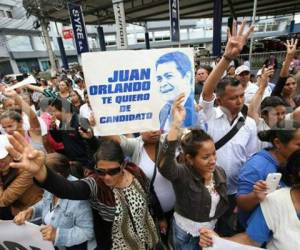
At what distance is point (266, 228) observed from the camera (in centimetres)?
148

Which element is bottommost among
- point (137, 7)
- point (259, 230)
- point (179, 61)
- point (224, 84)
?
point (259, 230)

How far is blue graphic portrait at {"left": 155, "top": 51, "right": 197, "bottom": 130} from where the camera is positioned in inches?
72.7

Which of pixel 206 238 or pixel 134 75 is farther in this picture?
pixel 134 75

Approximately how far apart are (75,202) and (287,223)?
50.6 inches

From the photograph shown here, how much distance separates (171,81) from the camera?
185cm

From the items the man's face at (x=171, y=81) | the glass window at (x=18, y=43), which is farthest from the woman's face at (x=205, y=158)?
the glass window at (x=18, y=43)

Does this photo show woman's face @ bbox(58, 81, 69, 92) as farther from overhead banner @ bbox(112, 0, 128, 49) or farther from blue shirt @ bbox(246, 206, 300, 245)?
blue shirt @ bbox(246, 206, 300, 245)

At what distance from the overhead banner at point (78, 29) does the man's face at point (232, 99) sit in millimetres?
8603

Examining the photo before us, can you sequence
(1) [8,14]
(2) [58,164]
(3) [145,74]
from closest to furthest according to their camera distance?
(3) [145,74] → (2) [58,164] → (1) [8,14]

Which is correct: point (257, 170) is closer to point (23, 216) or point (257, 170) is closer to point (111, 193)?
point (111, 193)

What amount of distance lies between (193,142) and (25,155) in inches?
41.2

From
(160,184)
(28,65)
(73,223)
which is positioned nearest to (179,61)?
(160,184)

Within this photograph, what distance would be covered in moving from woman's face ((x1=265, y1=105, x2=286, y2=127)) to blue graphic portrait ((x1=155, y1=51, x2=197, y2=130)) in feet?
3.09

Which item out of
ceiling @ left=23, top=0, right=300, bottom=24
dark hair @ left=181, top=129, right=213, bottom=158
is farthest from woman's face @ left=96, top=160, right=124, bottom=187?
ceiling @ left=23, top=0, right=300, bottom=24
